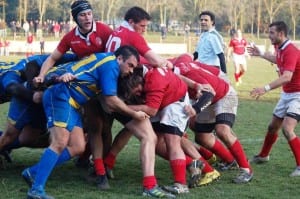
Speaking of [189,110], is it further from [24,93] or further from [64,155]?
[24,93]

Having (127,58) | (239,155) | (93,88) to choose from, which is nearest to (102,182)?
(93,88)

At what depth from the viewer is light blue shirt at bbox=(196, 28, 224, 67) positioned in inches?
454

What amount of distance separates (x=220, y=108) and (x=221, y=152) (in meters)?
0.74

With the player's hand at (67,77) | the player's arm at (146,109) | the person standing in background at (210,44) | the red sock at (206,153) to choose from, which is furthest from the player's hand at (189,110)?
the person standing in background at (210,44)

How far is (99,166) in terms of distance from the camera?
7.52m

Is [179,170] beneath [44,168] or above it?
beneath

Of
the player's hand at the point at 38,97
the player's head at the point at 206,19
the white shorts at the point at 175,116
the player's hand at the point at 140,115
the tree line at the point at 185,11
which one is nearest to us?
the player's hand at the point at 140,115

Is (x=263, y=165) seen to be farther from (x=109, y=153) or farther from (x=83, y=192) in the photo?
(x=83, y=192)

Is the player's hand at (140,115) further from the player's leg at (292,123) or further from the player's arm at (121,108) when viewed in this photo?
the player's leg at (292,123)

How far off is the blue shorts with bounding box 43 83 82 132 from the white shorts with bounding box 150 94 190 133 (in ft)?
3.72

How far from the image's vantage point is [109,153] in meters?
8.05

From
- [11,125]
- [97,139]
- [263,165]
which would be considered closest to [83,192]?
[97,139]

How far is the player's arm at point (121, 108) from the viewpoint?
686 cm

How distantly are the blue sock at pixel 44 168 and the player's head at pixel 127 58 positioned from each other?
1252 mm
